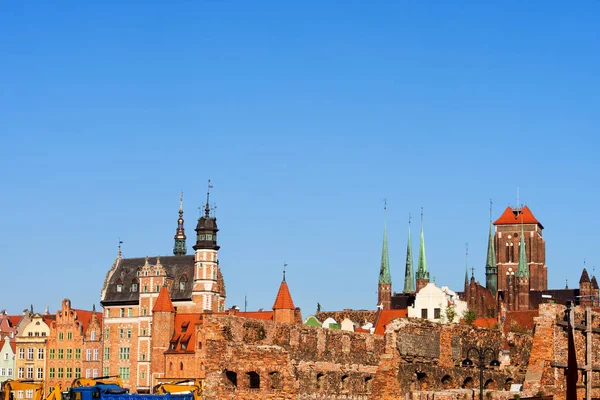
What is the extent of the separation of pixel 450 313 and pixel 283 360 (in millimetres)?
59472

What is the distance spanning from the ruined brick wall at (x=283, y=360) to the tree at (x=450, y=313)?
45200mm

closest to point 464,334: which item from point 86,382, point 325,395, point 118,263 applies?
point 325,395

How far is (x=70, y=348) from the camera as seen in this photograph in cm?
11012

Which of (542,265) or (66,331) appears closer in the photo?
(66,331)

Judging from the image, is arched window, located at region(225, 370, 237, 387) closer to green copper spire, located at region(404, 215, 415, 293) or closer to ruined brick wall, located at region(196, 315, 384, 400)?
ruined brick wall, located at region(196, 315, 384, 400)

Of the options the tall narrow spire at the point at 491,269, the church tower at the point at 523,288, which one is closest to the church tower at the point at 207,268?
the church tower at the point at 523,288

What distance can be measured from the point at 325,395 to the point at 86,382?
20.1 metres

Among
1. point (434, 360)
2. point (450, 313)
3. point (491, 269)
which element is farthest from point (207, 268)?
point (434, 360)

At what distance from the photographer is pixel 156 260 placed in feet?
369

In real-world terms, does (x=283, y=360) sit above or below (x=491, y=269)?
below

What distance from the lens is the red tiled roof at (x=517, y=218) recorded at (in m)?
166

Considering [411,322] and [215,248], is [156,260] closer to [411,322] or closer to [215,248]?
[215,248]

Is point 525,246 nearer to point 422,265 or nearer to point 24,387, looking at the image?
point 422,265

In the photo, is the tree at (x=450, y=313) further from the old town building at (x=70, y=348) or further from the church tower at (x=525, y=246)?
the church tower at (x=525, y=246)
